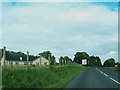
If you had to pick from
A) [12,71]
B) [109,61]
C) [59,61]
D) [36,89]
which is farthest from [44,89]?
[109,61]

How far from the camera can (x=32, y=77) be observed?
2214 cm

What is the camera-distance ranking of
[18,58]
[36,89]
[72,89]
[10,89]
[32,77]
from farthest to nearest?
1. [18,58]
2. [32,77]
3. [72,89]
4. [36,89]
5. [10,89]

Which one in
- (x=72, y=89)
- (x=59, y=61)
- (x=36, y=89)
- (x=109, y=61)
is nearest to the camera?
(x=36, y=89)

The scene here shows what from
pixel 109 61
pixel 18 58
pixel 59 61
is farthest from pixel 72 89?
pixel 109 61

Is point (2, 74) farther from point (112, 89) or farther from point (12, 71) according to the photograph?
point (112, 89)

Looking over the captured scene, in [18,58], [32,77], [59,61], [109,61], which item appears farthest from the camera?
[109,61]

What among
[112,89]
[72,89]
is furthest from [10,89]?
[112,89]

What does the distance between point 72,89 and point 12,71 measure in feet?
13.0

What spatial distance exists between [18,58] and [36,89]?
99.0m

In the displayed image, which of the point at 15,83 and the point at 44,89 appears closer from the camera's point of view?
the point at 15,83

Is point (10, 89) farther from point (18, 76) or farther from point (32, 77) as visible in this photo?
point (32, 77)

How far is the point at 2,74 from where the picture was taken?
18266 mm

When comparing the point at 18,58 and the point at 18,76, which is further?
the point at 18,58

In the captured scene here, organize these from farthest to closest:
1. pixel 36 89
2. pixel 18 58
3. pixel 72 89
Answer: pixel 18 58 → pixel 72 89 → pixel 36 89
